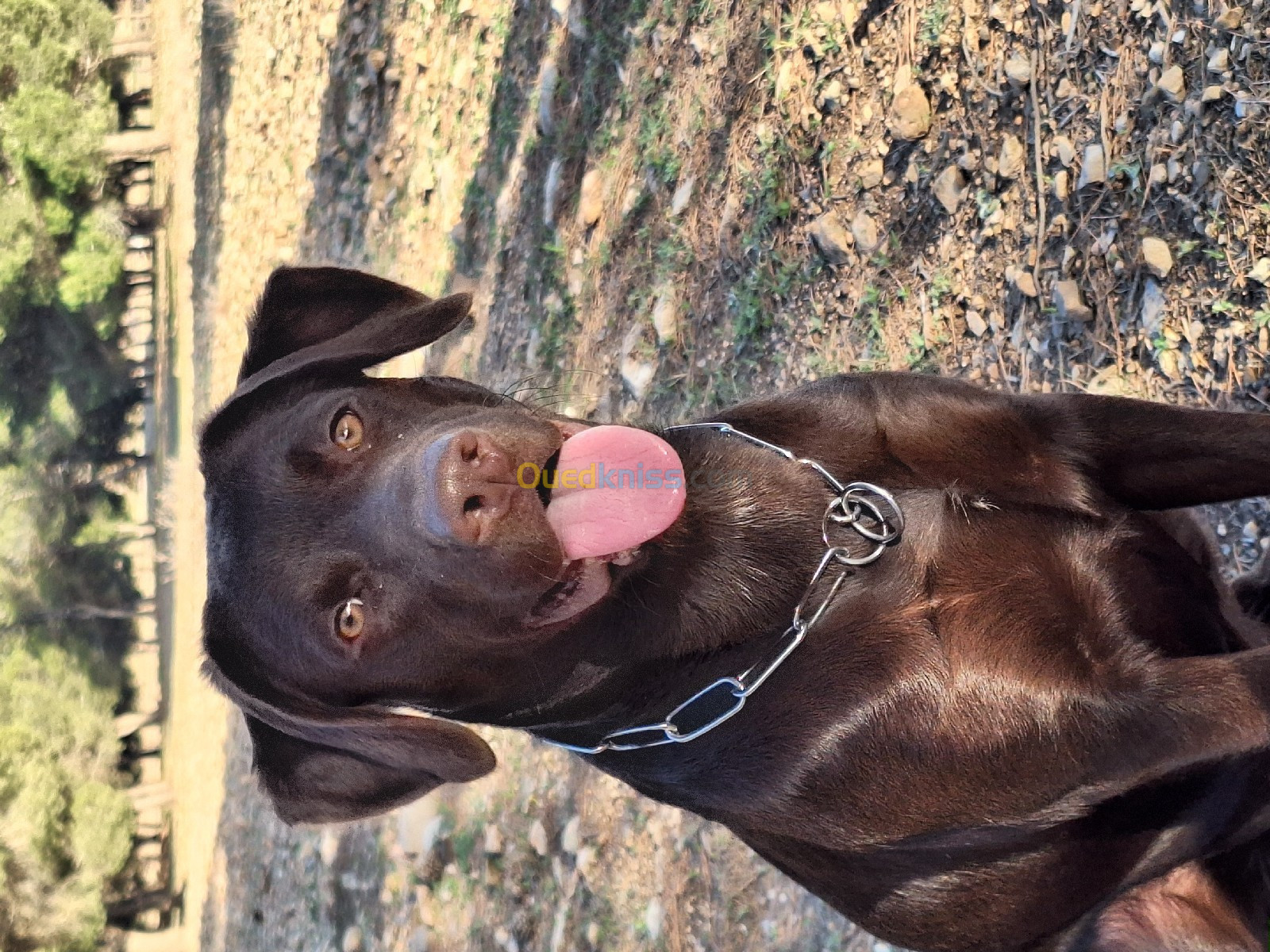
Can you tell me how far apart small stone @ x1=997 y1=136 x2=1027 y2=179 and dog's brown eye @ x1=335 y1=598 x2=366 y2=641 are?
9.66 feet

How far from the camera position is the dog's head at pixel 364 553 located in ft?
8.14

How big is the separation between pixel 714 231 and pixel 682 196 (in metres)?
0.32

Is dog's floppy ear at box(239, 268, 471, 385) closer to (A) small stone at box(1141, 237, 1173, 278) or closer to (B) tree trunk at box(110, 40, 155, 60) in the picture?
(A) small stone at box(1141, 237, 1173, 278)

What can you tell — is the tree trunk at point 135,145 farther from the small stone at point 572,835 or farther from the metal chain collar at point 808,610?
the metal chain collar at point 808,610

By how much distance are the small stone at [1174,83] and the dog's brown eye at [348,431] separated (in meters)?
2.82

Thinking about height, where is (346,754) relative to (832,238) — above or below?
below

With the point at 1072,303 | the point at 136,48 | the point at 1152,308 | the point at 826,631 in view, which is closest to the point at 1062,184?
the point at 1072,303

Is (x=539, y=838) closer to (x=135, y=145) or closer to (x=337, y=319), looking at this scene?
(x=337, y=319)

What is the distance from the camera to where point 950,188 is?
4.35 m

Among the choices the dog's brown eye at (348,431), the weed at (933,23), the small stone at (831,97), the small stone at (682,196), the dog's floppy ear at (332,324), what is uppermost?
the weed at (933,23)

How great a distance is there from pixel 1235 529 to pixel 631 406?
309 cm

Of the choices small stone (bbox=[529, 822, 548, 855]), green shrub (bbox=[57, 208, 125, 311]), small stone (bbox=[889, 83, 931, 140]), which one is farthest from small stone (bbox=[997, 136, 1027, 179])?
green shrub (bbox=[57, 208, 125, 311])

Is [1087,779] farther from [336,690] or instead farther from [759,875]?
[759,875]

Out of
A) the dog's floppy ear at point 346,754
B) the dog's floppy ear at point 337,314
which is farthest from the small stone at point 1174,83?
the dog's floppy ear at point 346,754
